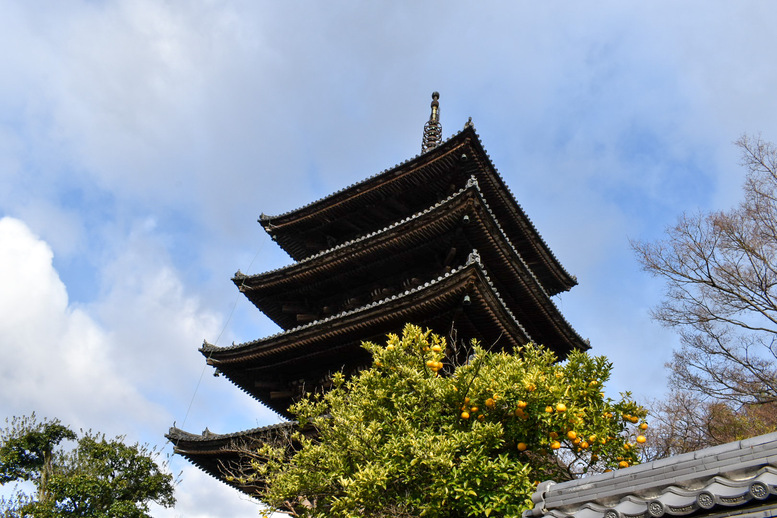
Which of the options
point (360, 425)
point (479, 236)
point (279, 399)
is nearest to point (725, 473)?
point (360, 425)

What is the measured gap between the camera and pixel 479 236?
13.7 m

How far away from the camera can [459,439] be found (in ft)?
22.7

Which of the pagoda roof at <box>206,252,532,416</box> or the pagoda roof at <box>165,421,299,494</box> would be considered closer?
the pagoda roof at <box>206,252,532,416</box>

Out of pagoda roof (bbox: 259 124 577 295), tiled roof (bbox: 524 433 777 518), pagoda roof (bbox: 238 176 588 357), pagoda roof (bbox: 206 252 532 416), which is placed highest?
pagoda roof (bbox: 259 124 577 295)

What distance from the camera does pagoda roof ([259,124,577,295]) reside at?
15555 millimetres

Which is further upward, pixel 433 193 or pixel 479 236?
pixel 433 193

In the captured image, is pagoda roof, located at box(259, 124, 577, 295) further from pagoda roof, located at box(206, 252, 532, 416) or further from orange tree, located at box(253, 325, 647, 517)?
orange tree, located at box(253, 325, 647, 517)

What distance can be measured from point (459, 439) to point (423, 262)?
7.91 meters

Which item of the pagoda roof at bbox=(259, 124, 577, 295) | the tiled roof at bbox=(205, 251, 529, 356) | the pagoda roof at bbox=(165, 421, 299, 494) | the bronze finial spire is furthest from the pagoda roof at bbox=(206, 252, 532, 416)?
the bronze finial spire

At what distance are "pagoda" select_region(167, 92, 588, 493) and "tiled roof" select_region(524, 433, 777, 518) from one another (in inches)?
256

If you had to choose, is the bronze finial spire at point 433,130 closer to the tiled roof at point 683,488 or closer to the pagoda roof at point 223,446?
the pagoda roof at point 223,446

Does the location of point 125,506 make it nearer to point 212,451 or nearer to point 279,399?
point 212,451

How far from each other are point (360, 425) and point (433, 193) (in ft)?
32.0

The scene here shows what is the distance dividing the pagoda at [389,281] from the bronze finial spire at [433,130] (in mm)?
4272
